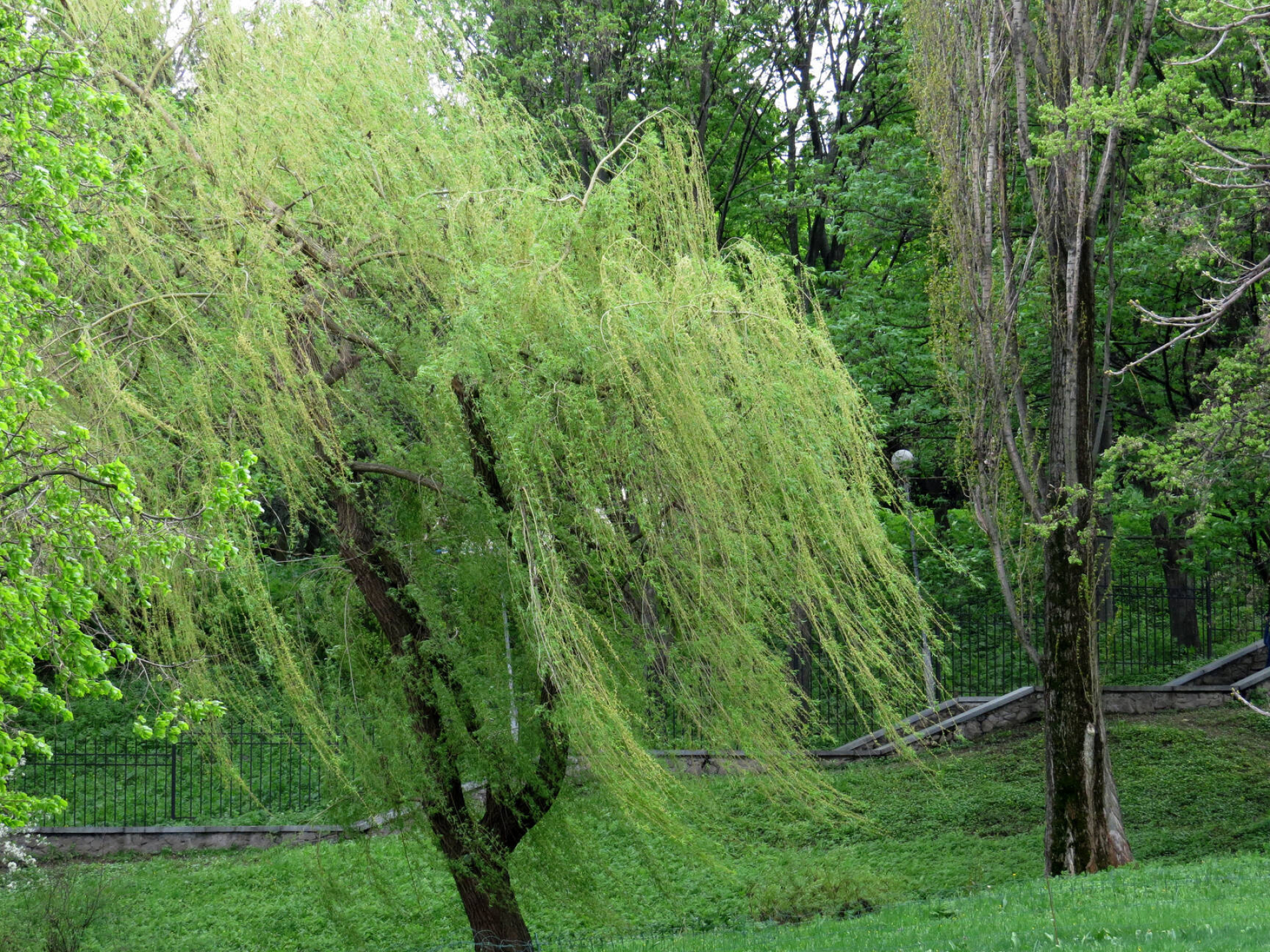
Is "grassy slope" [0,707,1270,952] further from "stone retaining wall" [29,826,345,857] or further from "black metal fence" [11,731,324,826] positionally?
"black metal fence" [11,731,324,826]

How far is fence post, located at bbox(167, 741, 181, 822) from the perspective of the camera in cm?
1494

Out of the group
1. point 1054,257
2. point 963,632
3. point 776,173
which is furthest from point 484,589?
point 776,173

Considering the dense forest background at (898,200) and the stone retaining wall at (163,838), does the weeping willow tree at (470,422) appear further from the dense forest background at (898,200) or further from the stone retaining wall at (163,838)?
the stone retaining wall at (163,838)

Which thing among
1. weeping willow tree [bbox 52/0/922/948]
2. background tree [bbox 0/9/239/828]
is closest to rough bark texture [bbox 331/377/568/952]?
weeping willow tree [bbox 52/0/922/948]

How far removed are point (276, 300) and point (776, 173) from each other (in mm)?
15791

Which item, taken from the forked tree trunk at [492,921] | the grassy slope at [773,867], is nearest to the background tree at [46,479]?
the forked tree trunk at [492,921]

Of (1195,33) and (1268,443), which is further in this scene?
(1195,33)

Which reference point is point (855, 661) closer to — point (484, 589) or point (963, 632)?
point (484, 589)

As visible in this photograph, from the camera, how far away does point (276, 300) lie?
7094mm

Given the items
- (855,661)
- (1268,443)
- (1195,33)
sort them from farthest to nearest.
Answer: (1195,33)
(1268,443)
(855,661)

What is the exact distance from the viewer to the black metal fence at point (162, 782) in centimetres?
1509

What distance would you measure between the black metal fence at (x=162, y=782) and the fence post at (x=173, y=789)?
0.7 inches

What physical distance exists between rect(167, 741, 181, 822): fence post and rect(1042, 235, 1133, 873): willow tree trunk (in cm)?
1092

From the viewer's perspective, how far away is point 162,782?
16.0 m
